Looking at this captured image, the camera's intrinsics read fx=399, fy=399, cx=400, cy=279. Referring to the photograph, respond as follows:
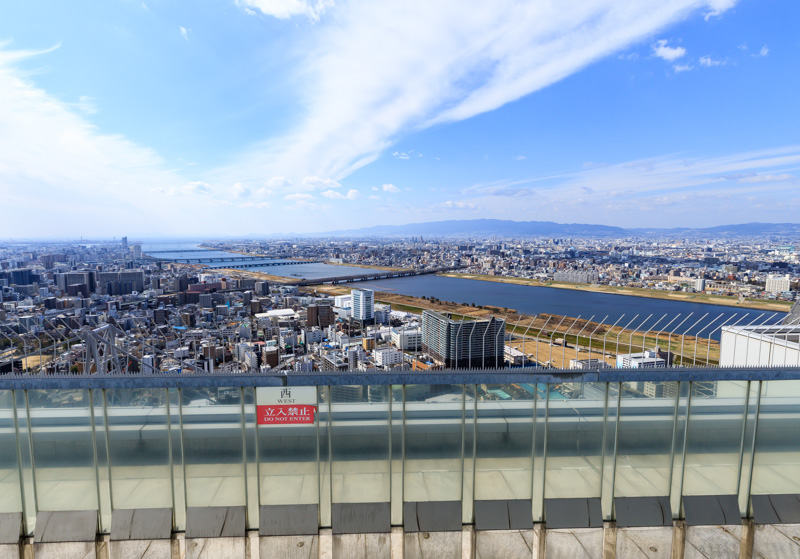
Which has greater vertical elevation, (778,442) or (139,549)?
(778,442)

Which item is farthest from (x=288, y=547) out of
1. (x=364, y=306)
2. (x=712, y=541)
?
(x=364, y=306)

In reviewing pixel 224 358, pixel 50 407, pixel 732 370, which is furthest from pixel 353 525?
pixel 224 358

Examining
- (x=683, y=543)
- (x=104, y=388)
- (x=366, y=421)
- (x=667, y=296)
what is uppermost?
(x=104, y=388)

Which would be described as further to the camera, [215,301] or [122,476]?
[215,301]

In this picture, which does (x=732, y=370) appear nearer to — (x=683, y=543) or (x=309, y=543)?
(x=683, y=543)

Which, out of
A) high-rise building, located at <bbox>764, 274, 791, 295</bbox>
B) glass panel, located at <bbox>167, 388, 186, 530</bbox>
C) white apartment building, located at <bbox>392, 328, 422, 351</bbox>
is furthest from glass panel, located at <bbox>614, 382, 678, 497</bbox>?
high-rise building, located at <bbox>764, 274, 791, 295</bbox>

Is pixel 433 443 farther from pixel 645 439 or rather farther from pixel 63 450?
pixel 63 450
